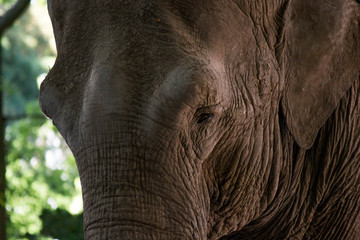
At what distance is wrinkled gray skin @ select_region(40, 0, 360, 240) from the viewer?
7.66 ft

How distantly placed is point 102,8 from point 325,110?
1107mm

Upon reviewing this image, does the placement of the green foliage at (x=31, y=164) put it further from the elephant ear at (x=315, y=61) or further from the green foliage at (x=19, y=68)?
the elephant ear at (x=315, y=61)

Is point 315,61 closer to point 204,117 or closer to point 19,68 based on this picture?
point 204,117

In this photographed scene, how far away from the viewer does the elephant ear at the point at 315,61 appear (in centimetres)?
295

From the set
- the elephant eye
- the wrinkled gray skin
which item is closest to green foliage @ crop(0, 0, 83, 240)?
the wrinkled gray skin

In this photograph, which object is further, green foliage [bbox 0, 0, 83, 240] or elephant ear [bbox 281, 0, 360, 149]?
green foliage [bbox 0, 0, 83, 240]

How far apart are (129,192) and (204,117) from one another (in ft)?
1.41

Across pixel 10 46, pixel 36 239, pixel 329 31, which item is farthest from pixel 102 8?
pixel 10 46

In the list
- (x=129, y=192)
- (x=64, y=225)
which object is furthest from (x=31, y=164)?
(x=129, y=192)

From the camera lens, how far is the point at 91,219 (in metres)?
2.33

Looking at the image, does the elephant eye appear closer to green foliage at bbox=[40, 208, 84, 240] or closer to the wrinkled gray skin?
the wrinkled gray skin

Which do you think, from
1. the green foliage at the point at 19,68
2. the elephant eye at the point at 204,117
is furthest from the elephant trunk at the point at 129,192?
the green foliage at the point at 19,68

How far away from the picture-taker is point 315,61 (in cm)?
297

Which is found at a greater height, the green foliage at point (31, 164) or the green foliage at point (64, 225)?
the green foliage at point (31, 164)
